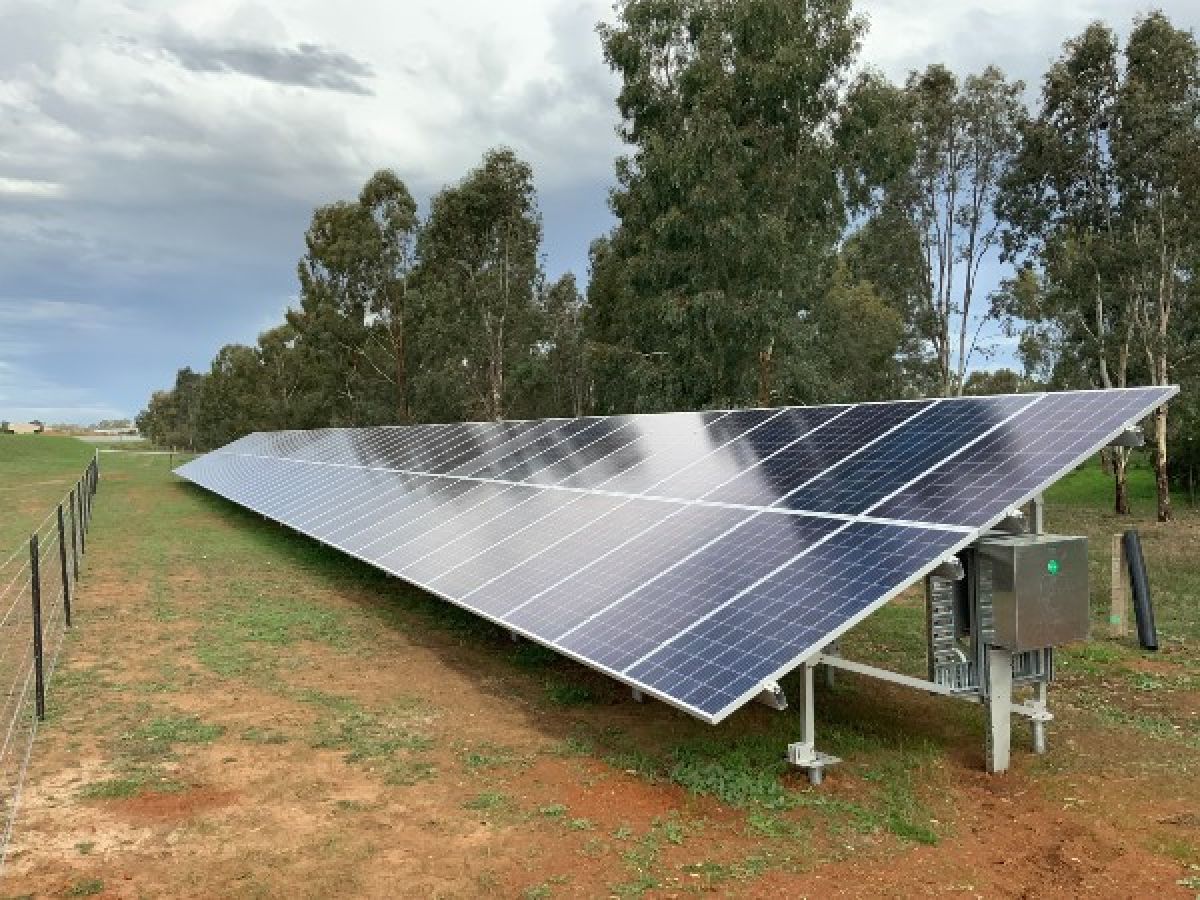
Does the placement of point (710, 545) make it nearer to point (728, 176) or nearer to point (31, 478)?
point (728, 176)

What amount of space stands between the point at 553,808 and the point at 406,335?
54.2 meters

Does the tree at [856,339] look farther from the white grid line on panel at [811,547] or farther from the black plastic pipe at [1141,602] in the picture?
the white grid line on panel at [811,547]

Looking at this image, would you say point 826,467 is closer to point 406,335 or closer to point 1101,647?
point 1101,647

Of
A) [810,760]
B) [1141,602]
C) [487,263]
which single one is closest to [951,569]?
[810,760]

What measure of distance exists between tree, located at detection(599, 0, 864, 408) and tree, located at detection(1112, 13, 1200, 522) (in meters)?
9.35

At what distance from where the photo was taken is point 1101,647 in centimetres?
1366

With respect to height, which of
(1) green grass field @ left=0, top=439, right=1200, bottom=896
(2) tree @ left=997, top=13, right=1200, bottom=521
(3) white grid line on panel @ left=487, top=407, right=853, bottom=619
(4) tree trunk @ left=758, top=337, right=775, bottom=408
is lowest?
(1) green grass field @ left=0, top=439, right=1200, bottom=896

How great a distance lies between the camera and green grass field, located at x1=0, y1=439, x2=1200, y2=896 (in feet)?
23.3

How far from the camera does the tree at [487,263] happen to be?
5056 centimetres

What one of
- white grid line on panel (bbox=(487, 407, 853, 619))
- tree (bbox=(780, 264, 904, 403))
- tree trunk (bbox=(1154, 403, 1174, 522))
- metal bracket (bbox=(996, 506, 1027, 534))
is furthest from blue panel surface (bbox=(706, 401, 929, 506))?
tree (bbox=(780, 264, 904, 403))

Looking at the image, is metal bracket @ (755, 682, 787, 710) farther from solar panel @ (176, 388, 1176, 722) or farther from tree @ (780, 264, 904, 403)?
tree @ (780, 264, 904, 403)

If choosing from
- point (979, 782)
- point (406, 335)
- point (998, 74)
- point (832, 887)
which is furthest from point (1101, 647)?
point (406, 335)

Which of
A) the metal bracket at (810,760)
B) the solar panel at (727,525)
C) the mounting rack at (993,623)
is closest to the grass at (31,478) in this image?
the solar panel at (727,525)

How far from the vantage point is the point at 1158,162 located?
30531 millimetres
